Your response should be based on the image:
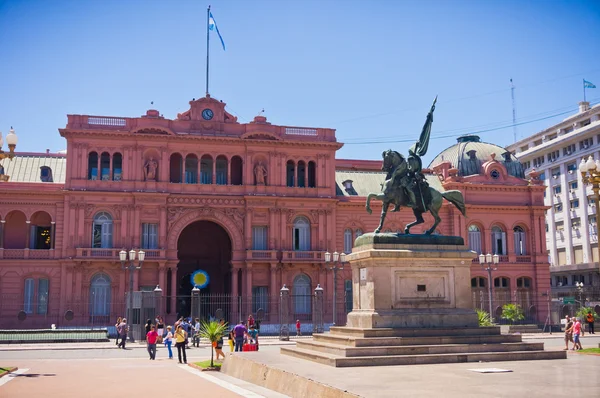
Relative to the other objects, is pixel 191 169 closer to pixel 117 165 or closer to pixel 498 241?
pixel 117 165

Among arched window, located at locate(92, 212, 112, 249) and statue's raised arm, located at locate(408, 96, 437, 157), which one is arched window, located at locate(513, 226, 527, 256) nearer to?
arched window, located at locate(92, 212, 112, 249)

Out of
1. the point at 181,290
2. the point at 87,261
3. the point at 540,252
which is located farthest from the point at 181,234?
the point at 540,252

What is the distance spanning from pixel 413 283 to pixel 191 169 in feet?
117

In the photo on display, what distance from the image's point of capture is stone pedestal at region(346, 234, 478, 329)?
64.6 feet

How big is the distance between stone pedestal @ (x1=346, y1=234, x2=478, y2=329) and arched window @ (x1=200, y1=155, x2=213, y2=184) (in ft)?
112

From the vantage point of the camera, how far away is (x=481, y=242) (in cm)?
5800

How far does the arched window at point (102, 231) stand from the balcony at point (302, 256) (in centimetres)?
1293

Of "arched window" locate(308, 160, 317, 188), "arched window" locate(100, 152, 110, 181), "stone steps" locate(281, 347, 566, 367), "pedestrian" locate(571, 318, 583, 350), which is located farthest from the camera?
"arched window" locate(308, 160, 317, 188)

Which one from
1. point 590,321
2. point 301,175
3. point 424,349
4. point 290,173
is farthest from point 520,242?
point 424,349

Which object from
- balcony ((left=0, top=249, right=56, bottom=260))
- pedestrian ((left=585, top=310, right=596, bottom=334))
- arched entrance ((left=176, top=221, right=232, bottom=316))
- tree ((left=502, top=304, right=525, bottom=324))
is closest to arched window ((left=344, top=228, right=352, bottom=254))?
arched entrance ((left=176, top=221, right=232, bottom=316))

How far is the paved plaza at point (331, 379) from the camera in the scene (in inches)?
508

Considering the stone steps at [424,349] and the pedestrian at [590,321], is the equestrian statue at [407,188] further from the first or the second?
the pedestrian at [590,321]

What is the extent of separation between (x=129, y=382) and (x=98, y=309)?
1231 inches

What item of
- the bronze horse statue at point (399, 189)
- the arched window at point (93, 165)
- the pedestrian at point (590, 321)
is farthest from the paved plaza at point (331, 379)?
the pedestrian at point (590, 321)
